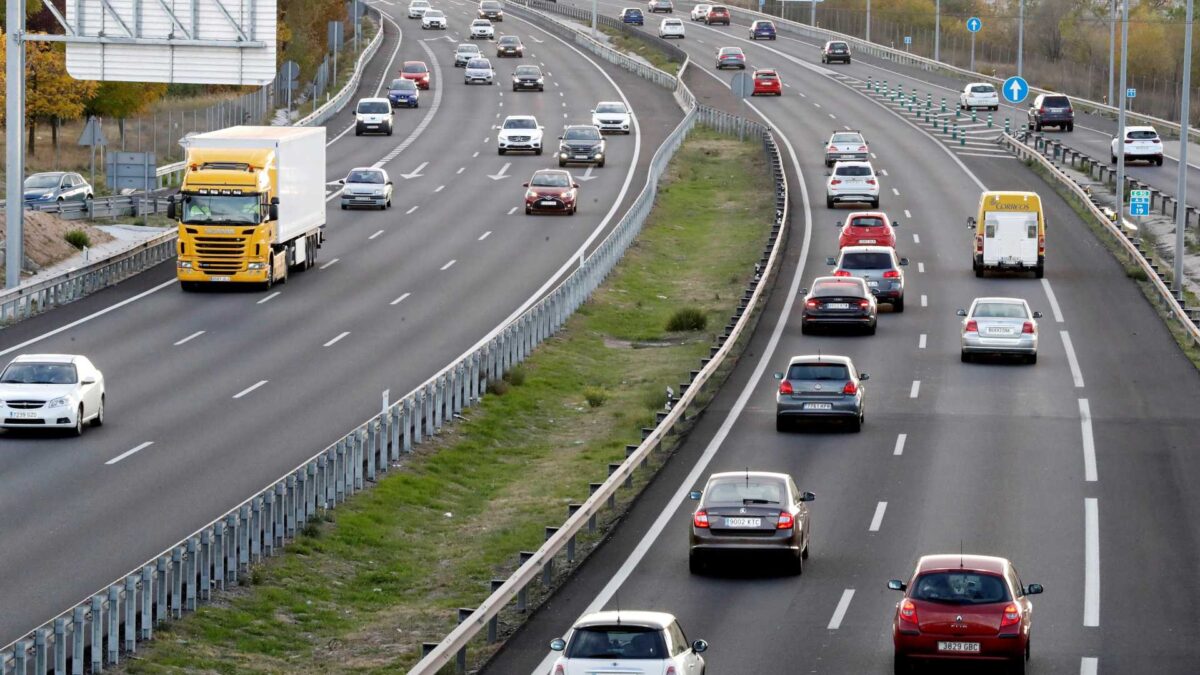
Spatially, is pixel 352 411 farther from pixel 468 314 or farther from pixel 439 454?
pixel 468 314

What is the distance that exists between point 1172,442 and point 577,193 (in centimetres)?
3722

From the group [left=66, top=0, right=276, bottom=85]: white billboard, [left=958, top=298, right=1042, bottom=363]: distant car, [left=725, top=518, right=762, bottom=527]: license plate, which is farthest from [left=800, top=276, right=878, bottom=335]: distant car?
[left=725, top=518, right=762, bottom=527]: license plate

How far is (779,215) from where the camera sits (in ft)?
207

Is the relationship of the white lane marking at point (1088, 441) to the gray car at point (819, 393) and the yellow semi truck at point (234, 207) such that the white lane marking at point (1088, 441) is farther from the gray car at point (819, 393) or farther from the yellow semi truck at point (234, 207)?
the yellow semi truck at point (234, 207)

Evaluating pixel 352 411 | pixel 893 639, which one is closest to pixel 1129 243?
pixel 352 411

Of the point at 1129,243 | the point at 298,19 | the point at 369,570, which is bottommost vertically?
the point at 369,570

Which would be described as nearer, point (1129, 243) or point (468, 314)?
point (468, 314)

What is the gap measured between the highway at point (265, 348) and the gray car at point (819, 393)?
776 centimetres

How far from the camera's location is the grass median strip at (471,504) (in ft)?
76.9

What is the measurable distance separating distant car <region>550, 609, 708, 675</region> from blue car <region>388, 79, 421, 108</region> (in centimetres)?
8159

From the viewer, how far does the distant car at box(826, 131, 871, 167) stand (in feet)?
254

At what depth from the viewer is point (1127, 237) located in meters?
58.5

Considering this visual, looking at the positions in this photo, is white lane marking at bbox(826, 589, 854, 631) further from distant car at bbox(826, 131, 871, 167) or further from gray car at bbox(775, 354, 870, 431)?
distant car at bbox(826, 131, 871, 167)

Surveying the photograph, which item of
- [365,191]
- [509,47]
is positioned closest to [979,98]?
[509,47]
